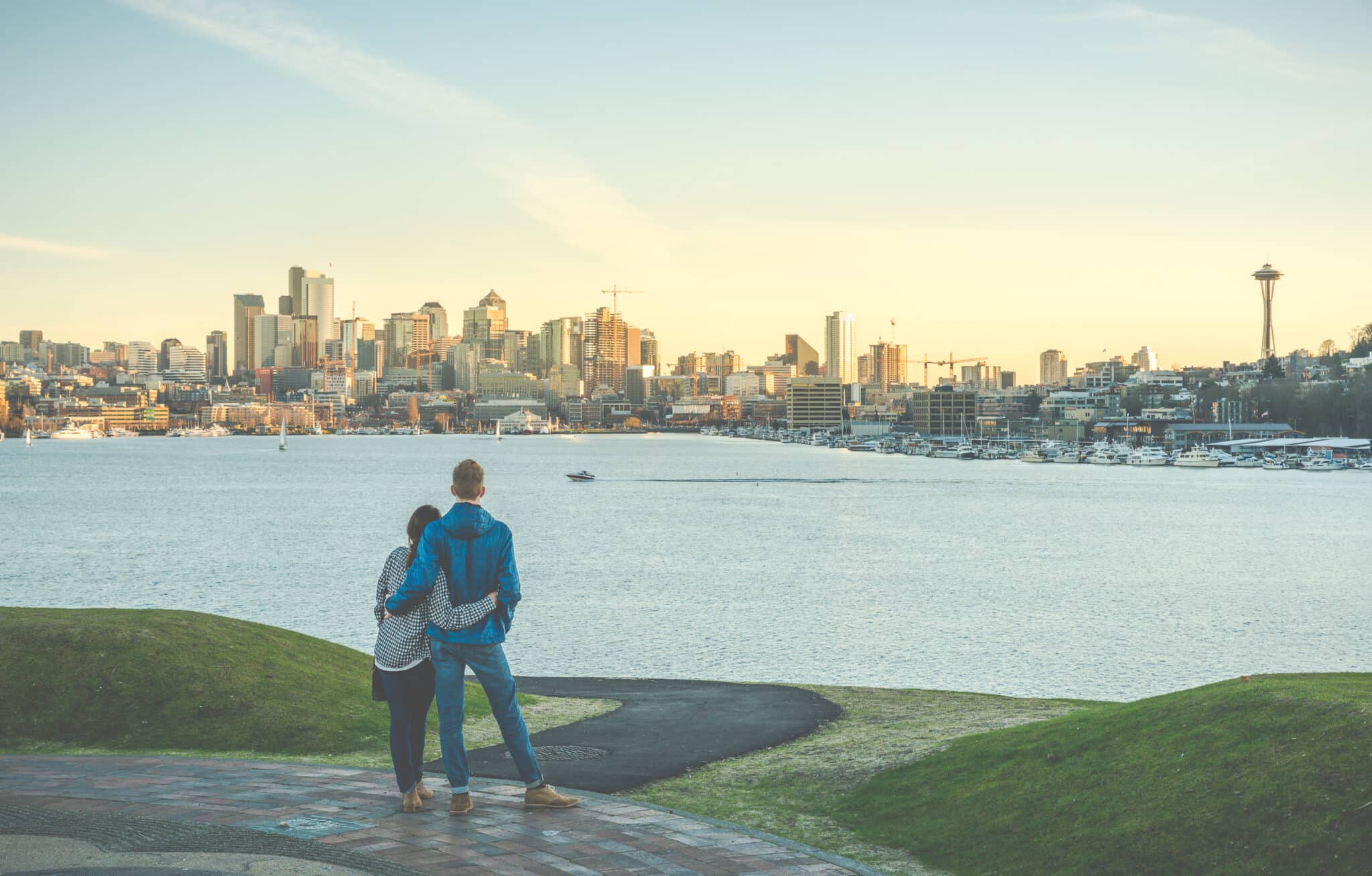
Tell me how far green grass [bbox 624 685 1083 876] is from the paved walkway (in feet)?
1.02

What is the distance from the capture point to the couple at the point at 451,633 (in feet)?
28.1

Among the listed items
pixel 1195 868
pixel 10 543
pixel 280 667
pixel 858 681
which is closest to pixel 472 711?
pixel 280 667

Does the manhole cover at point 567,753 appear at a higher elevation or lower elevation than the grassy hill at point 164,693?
lower

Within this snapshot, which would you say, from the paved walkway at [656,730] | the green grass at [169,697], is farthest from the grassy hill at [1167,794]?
the green grass at [169,697]

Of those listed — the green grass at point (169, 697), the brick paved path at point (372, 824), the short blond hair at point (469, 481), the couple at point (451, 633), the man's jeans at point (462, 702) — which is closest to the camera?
the brick paved path at point (372, 824)

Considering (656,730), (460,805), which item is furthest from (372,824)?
(656,730)

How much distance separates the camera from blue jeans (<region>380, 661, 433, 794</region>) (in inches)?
348

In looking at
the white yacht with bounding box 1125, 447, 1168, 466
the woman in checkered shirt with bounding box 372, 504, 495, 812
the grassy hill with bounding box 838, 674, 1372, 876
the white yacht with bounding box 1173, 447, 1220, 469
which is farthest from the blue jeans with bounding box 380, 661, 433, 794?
the white yacht with bounding box 1125, 447, 1168, 466

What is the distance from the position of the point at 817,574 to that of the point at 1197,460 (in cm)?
13041

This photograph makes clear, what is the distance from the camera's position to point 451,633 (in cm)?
860

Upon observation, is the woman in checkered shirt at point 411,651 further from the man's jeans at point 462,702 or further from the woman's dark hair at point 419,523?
the man's jeans at point 462,702

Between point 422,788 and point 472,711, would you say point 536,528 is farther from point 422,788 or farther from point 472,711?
point 422,788

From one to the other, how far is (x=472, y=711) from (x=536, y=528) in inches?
2221

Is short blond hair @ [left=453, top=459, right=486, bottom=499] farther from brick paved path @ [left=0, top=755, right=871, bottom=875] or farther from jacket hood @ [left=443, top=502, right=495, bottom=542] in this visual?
brick paved path @ [left=0, top=755, right=871, bottom=875]
